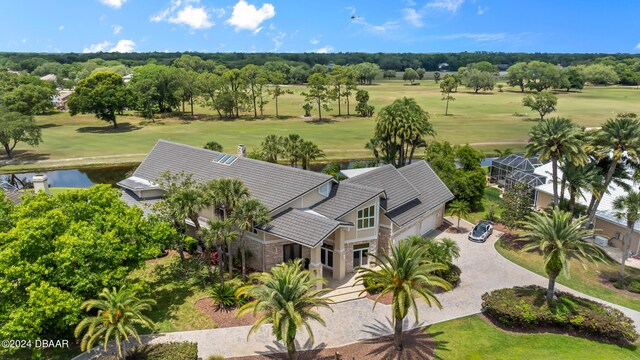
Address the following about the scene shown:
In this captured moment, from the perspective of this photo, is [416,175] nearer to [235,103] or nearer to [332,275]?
[332,275]

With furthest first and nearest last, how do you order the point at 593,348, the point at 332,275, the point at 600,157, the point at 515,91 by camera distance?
the point at 515,91 → the point at 600,157 → the point at 332,275 → the point at 593,348

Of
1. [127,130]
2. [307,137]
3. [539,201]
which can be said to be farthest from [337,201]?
[127,130]

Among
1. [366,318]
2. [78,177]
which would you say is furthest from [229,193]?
[78,177]

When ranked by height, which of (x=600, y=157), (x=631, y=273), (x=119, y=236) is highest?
(x=600, y=157)

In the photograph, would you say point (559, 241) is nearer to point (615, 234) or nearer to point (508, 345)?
point (508, 345)

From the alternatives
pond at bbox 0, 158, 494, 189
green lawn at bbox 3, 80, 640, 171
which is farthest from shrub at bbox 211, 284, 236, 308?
green lawn at bbox 3, 80, 640, 171

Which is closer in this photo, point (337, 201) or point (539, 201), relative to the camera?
point (337, 201)

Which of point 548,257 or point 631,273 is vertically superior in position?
point 548,257
